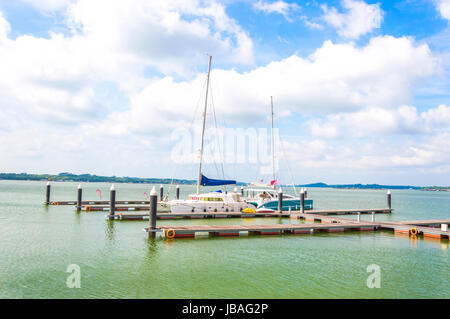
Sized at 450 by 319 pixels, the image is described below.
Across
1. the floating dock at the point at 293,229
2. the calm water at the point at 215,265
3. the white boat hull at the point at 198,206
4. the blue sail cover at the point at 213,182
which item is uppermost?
the blue sail cover at the point at 213,182

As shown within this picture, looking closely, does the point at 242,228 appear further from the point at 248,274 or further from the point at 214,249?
the point at 248,274

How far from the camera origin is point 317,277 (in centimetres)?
1444

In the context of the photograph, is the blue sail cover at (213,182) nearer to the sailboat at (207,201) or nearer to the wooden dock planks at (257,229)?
the sailboat at (207,201)

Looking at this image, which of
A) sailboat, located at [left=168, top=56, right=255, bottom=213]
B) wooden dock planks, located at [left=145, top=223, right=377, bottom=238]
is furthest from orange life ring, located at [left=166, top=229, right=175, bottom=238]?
sailboat, located at [left=168, top=56, right=255, bottom=213]

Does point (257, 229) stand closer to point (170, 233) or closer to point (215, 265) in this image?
→ point (170, 233)

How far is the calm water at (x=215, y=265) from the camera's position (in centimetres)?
1245

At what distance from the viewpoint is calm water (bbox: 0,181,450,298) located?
12.4 m

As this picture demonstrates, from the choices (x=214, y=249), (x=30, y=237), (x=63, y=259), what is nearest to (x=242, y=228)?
(x=214, y=249)

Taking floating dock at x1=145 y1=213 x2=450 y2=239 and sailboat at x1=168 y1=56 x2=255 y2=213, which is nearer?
floating dock at x1=145 y1=213 x2=450 y2=239

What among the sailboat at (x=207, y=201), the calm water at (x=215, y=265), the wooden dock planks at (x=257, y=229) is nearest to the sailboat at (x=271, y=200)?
the sailboat at (x=207, y=201)

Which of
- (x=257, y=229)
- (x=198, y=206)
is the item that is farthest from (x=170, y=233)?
(x=198, y=206)

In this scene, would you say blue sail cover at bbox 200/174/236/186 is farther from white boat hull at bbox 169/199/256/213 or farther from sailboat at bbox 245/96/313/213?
sailboat at bbox 245/96/313/213

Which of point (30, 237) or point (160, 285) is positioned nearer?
point (160, 285)
